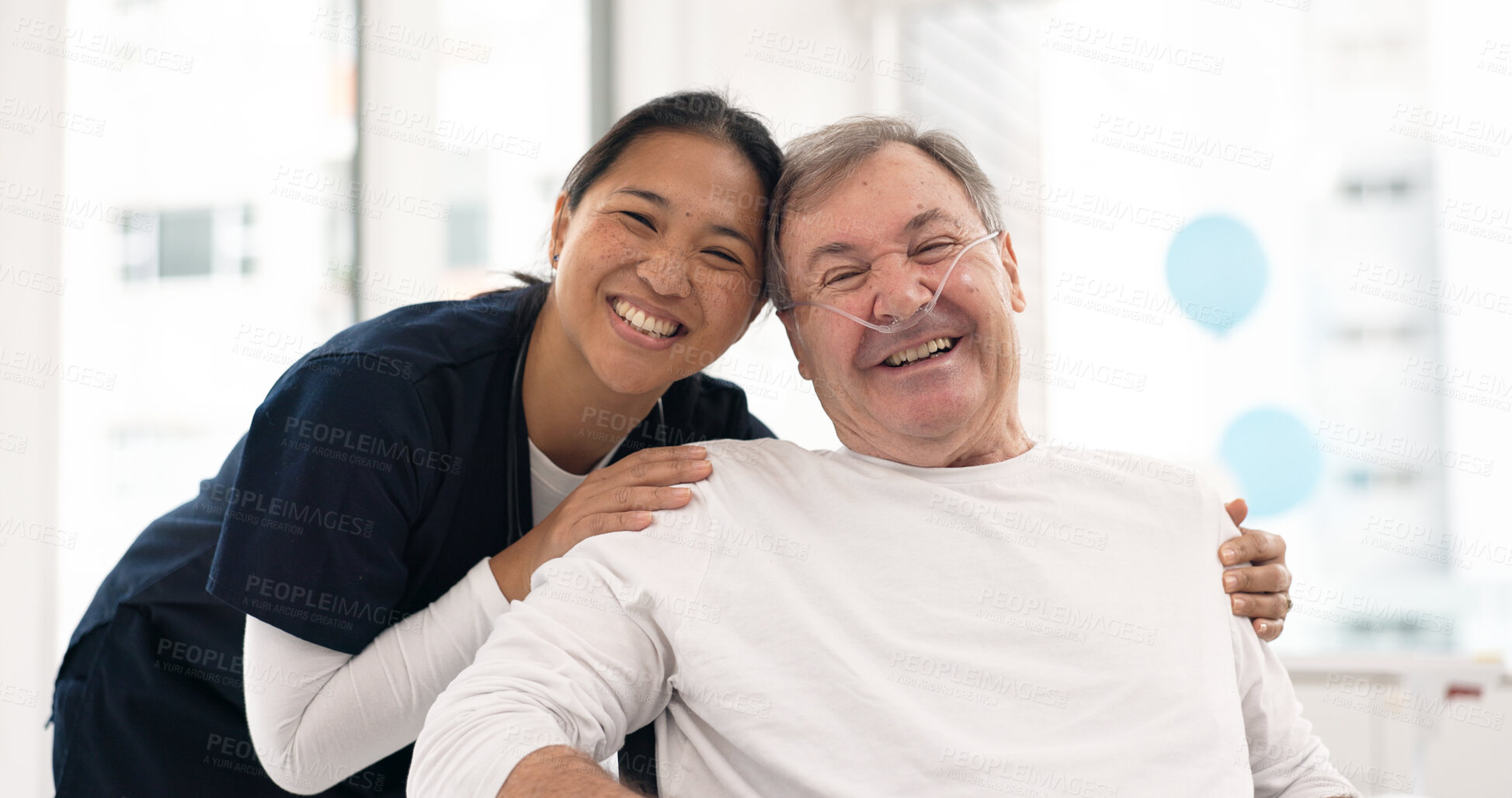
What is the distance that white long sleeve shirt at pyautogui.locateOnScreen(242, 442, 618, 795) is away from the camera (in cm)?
133

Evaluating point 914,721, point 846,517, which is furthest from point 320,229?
point 914,721

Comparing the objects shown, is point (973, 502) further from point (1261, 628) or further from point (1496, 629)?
point (1496, 629)

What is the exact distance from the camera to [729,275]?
149cm

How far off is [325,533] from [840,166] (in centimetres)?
79

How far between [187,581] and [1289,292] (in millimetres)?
3615

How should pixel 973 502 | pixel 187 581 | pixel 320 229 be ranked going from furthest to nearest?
pixel 320 229
pixel 187 581
pixel 973 502

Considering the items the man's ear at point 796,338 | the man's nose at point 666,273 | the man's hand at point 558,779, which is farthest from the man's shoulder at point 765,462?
the man's hand at point 558,779

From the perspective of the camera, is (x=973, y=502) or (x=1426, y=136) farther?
(x=1426, y=136)

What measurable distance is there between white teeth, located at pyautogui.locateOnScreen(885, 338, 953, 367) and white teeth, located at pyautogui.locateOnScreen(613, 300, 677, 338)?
0.97 ft

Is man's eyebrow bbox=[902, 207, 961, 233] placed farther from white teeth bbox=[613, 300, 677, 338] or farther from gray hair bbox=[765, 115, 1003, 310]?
white teeth bbox=[613, 300, 677, 338]

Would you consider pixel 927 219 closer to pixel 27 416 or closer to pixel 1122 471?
pixel 1122 471

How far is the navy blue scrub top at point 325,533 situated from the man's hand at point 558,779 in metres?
0.36

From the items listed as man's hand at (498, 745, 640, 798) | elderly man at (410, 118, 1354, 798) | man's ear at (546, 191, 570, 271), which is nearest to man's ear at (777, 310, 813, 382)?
elderly man at (410, 118, 1354, 798)

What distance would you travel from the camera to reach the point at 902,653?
1290 mm
